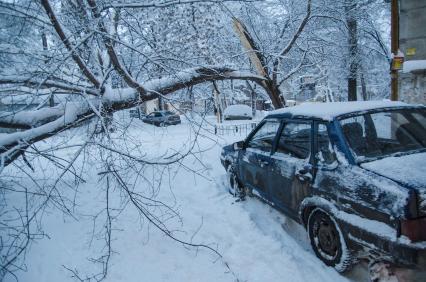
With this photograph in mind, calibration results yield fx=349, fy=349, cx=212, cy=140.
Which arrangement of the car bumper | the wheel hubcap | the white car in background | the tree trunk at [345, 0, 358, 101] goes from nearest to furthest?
the car bumper → the wheel hubcap → the tree trunk at [345, 0, 358, 101] → the white car in background

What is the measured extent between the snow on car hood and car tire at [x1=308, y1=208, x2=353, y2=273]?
71cm

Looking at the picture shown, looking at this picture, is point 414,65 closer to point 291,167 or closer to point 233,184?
point 233,184

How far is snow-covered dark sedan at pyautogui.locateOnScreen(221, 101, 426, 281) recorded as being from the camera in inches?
111

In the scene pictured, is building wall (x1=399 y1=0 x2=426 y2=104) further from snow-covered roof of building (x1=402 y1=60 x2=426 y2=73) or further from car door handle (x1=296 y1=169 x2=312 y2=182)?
car door handle (x1=296 y1=169 x2=312 y2=182)

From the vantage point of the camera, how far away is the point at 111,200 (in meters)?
6.42

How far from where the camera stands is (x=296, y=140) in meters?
4.34

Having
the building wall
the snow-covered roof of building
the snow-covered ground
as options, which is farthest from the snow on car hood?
the building wall

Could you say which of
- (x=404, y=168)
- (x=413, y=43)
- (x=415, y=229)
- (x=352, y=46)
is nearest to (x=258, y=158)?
(x=404, y=168)

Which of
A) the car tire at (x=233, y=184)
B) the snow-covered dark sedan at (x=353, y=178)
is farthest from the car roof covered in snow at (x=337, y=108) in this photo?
the car tire at (x=233, y=184)

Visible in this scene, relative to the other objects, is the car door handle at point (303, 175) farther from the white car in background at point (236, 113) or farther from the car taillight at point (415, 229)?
the white car in background at point (236, 113)

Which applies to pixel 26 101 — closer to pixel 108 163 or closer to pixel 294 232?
pixel 108 163

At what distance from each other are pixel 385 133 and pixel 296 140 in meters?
1.00

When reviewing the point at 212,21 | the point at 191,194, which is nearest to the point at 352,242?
the point at 191,194

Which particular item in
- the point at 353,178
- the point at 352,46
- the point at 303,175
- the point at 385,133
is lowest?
the point at 303,175
